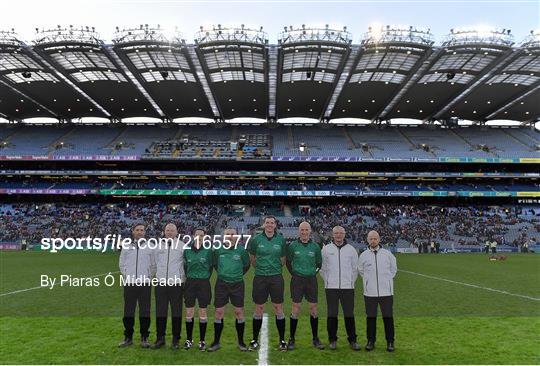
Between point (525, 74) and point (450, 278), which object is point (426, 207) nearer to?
point (525, 74)

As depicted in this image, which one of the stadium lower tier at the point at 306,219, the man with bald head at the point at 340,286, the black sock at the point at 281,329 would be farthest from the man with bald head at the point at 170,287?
the stadium lower tier at the point at 306,219

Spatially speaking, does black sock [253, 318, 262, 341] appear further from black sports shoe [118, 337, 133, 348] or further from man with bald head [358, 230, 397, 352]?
black sports shoe [118, 337, 133, 348]

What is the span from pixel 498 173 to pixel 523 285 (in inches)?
1545

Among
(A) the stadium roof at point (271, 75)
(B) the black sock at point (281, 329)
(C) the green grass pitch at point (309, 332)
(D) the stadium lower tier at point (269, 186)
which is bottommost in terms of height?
(C) the green grass pitch at point (309, 332)

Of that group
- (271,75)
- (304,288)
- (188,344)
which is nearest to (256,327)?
→ (304,288)

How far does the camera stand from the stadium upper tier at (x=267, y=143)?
48125 mm

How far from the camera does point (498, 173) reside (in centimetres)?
4884

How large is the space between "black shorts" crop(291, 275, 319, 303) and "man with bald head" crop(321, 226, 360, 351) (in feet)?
0.71

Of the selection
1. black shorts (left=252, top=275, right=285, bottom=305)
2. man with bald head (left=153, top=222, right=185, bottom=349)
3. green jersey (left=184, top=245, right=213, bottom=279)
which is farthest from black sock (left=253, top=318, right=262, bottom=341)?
man with bald head (left=153, top=222, right=185, bottom=349)

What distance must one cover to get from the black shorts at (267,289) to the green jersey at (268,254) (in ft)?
0.32

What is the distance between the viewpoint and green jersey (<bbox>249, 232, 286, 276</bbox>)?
690cm

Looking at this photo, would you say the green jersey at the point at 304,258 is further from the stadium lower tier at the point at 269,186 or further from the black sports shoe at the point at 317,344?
the stadium lower tier at the point at 269,186

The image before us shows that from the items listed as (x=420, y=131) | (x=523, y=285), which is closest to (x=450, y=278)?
(x=523, y=285)

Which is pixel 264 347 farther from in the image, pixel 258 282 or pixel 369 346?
pixel 369 346
